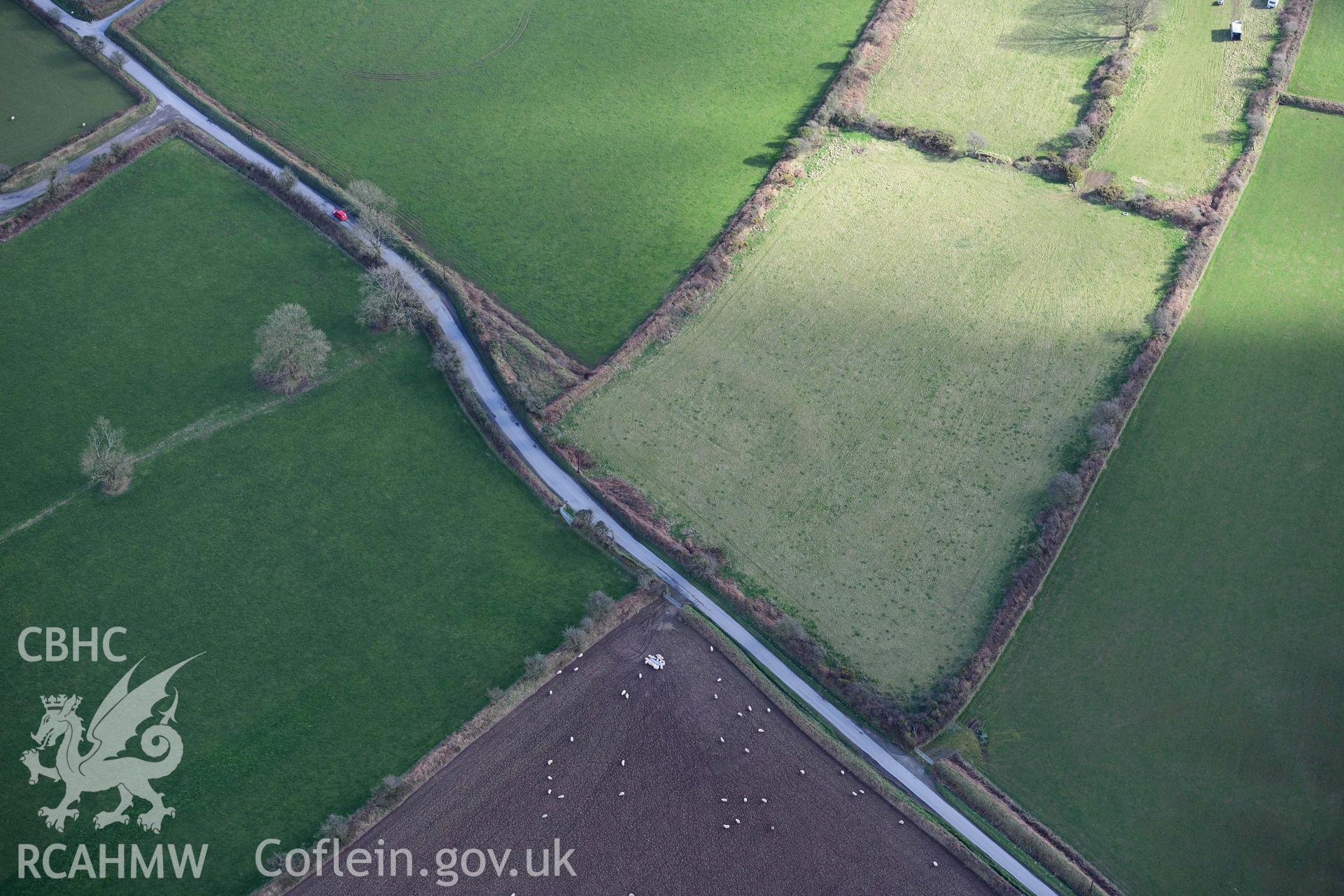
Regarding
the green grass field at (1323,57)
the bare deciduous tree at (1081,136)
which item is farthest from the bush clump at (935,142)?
the green grass field at (1323,57)

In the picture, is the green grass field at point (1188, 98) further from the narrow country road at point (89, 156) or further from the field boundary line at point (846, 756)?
the narrow country road at point (89, 156)

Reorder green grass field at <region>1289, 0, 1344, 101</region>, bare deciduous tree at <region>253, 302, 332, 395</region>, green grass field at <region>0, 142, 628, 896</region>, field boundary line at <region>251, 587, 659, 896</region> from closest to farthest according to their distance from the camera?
field boundary line at <region>251, 587, 659, 896</region>
green grass field at <region>0, 142, 628, 896</region>
bare deciduous tree at <region>253, 302, 332, 395</region>
green grass field at <region>1289, 0, 1344, 101</region>

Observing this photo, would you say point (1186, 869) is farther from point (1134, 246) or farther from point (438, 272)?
point (438, 272)

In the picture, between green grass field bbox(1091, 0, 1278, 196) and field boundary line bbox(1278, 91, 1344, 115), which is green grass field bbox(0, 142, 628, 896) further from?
field boundary line bbox(1278, 91, 1344, 115)

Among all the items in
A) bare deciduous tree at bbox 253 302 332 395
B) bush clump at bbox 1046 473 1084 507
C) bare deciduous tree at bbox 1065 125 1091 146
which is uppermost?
bare deciduous tree at bbox 1065 125 1091 146

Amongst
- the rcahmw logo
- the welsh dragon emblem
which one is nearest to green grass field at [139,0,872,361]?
the welsh dragon emblem

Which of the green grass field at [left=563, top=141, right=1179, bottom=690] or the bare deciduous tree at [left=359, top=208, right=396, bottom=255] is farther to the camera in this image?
the bare deciduous tree at [left=359, top=208, right=396, bottom=255]
